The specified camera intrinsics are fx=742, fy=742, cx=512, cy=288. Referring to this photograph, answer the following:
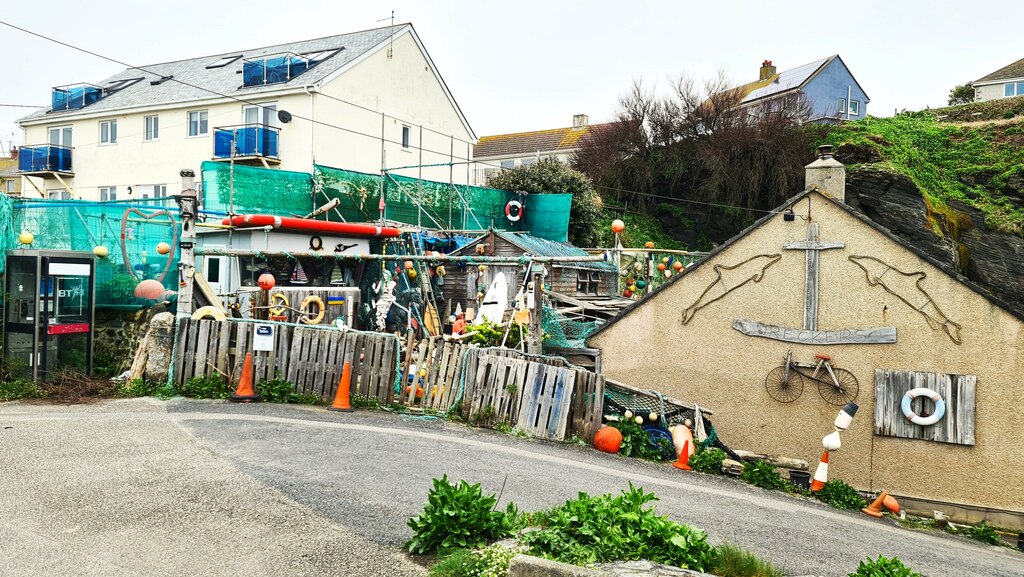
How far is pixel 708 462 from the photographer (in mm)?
11203

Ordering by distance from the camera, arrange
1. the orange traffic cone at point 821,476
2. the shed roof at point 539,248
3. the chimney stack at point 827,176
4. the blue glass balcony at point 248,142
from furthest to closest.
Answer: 1. the blue glass balcony at point 248,142
2. the shed roof at point 539,248
3. the chimney stack at point 827,176
4. the orange traffic cone at point 821,476

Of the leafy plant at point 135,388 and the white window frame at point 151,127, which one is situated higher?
the white window frame at point 151,127

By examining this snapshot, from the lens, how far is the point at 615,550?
17.6 feet

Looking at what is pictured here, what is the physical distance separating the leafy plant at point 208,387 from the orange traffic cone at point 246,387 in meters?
0.28

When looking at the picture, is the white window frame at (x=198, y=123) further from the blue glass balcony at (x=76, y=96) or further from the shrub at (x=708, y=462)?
the shrub at (x=708, y=462)

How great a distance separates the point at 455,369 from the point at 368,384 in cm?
144

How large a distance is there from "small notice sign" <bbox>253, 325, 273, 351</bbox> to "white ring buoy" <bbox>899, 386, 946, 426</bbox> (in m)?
10.6

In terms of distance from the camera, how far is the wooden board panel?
39.5 ft

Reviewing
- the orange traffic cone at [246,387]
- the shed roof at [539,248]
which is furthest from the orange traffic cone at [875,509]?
the shed roof at [539,248]

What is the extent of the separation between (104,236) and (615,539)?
41.3 feet

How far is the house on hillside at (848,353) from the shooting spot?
39.3 ft

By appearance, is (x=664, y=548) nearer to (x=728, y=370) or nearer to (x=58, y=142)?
(x=728, y=370)

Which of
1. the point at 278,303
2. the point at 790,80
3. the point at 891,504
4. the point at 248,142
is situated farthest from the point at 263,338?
the point at 790,80

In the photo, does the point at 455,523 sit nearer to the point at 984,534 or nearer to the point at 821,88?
the point at 984,534
